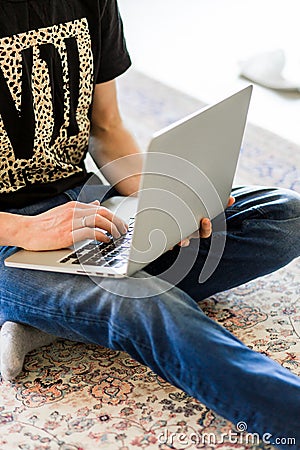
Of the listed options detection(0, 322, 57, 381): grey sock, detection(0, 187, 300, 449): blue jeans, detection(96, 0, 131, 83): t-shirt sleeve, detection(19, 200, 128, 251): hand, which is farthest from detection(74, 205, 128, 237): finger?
detection(96, 0, 131, 83): t-shirt sleeve

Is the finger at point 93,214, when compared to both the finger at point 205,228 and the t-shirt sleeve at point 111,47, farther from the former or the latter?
the t-shirt sleeve at point 111,47

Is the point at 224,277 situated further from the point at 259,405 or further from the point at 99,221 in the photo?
the point at 259,405

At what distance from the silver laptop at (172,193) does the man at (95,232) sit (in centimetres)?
2

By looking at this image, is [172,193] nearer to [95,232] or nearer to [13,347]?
[95,232]

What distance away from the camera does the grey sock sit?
1521 mm

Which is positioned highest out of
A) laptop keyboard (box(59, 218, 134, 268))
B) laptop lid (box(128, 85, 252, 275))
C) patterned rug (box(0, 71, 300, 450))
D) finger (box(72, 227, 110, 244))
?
laptop lid (box(128, 85, 252, 275))

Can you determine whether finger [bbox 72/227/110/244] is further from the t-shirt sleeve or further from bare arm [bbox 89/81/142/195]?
the t-shirt sleeve

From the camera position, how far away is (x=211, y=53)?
12.0 feet

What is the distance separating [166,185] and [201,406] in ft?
1.40

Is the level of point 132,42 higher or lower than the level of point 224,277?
lower

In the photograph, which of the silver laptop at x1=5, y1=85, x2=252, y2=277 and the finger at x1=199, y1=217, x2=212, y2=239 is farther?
the finger at x1=199, y1=217, x2=212, y2=239

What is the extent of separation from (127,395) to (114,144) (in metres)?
0.56

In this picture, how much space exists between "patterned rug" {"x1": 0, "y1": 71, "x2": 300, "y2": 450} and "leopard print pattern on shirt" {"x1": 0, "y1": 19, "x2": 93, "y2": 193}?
36 cm

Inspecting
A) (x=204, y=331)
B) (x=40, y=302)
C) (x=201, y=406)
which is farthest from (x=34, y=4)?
(x=201, y=406)
